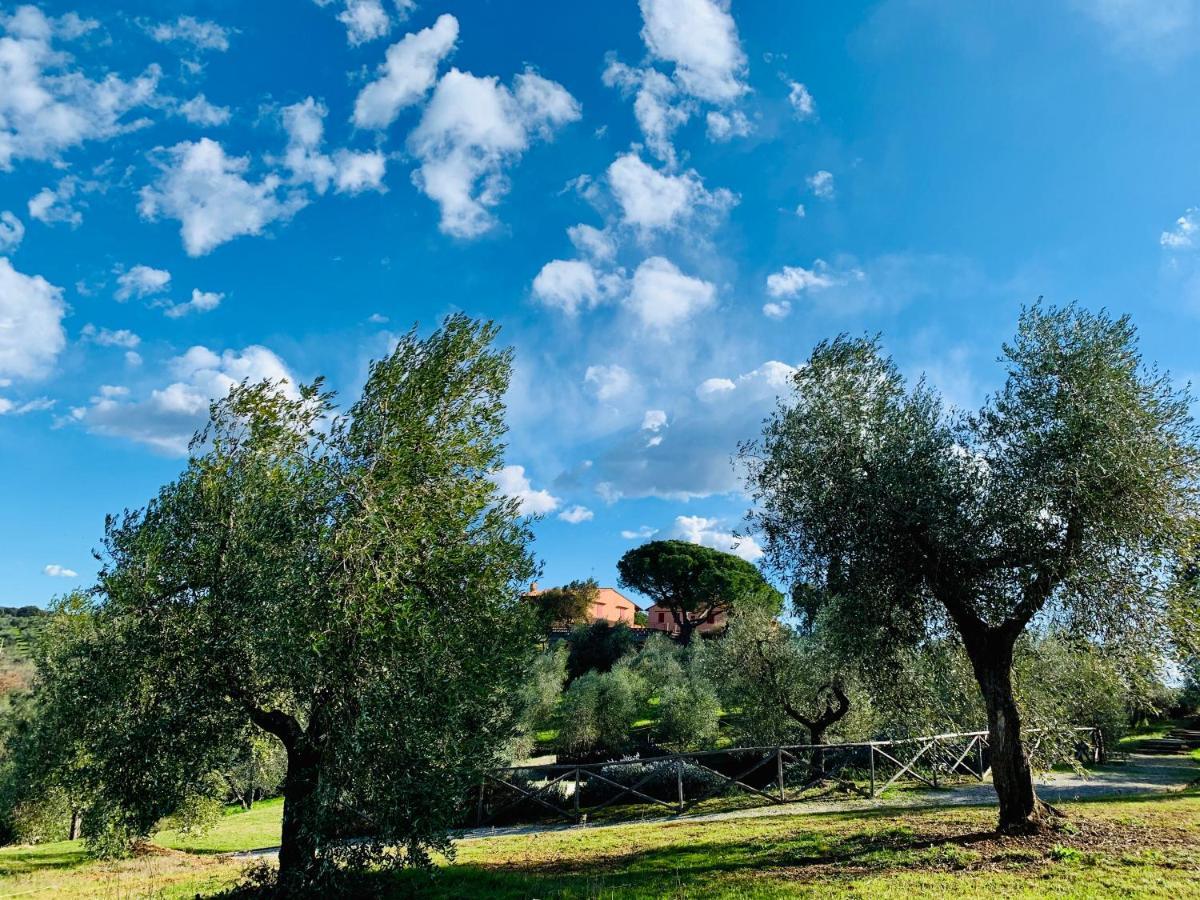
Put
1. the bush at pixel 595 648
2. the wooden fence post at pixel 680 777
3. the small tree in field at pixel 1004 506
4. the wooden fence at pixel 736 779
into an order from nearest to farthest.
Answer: the small tree in field at pixel 1004 506 → the wooden fence post at pixel 680 777 → the wooden fence at pixel 736 779 → the bush at pixel 595 648

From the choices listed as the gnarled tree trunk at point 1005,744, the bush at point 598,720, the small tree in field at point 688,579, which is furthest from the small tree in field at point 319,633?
the small tree in field at point 688,579

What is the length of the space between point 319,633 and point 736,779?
1733 cm

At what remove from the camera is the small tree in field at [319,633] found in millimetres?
9641

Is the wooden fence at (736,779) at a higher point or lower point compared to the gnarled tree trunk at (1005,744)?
lower

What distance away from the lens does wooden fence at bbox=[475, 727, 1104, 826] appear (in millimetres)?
20938

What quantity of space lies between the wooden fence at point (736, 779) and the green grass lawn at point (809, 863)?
138 inches

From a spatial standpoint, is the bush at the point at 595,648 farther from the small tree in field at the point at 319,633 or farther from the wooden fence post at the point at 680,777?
the small tree in field at the point at 319,633

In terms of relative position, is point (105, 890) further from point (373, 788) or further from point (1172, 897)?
point (1172, 897)

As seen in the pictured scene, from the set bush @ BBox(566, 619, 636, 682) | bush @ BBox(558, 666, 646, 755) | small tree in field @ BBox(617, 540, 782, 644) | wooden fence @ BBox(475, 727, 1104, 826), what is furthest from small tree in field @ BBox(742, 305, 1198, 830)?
small tree in field @ BBox(617, 540, 782, 644)

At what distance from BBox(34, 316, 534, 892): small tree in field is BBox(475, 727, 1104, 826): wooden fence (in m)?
11.7

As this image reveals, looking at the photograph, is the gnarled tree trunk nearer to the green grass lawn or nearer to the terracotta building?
the green grass lawn

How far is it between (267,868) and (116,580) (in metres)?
5.73

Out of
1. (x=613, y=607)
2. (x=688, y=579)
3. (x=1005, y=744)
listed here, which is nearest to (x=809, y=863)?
(x=1005, y=744)

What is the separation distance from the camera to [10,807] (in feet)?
78.9
